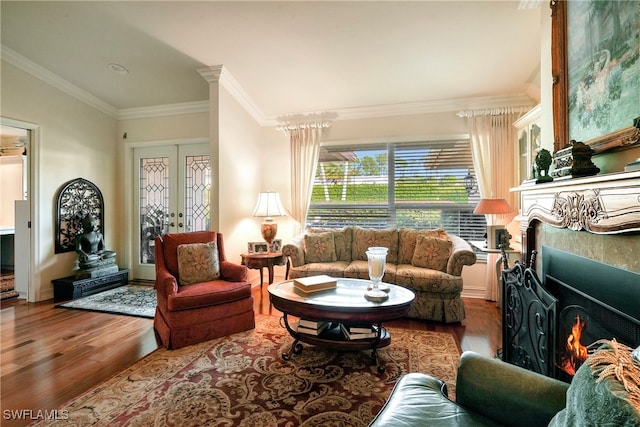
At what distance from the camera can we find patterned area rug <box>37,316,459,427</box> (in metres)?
1.56

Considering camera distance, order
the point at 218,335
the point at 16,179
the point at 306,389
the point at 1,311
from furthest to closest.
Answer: the point at 16,179, the point at 1,311, the point at 218,335, the point at 306,389

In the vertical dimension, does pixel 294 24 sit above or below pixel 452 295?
above

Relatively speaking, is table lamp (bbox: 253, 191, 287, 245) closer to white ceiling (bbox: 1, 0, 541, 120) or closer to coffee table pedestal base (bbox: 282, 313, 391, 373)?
white ceiling (bbox: 1, 0, 541, 120)

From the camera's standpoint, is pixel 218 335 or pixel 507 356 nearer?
pixel 507 356

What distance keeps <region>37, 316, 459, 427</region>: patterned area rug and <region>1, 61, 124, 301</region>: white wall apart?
2.73m

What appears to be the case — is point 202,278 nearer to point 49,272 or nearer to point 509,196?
point 49,272

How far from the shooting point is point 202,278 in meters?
2.76

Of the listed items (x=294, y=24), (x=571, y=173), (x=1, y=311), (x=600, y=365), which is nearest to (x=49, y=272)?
(x=1, y=311)

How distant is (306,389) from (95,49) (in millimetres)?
4174

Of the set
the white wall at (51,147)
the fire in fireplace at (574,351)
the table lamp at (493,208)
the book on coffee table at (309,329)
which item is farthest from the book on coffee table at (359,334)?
the white wall at (51,147)

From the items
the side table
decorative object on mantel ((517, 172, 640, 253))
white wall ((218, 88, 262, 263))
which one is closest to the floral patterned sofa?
the side table

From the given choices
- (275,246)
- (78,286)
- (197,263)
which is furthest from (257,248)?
(78,286)

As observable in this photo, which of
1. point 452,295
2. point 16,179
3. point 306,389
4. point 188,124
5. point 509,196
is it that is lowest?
point 306,389

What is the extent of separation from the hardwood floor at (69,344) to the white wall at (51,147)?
0.59 metres
